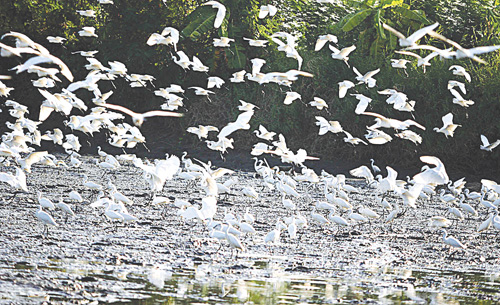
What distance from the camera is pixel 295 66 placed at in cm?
1877

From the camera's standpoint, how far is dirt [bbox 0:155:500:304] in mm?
5465

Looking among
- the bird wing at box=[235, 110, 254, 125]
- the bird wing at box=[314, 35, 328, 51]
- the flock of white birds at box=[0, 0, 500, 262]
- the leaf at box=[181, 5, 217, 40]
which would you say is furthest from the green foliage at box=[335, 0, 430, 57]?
the bird wing at box=[235, 110, 254, 125]

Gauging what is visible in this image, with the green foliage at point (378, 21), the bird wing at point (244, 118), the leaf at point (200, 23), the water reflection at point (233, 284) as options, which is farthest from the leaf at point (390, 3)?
the water reflection at point (233, 284)

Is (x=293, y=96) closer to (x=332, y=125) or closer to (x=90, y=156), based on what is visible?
(x=332, y=125)

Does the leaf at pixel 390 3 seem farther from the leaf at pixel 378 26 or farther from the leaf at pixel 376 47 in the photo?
the leaf at pixel 376 47

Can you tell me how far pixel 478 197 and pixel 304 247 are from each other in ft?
17.4

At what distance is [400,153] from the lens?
17.3 m

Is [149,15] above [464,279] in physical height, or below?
above

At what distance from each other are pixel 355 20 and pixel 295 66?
1929mm

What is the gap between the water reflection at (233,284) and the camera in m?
5.17

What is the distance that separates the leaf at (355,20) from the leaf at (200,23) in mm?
3327

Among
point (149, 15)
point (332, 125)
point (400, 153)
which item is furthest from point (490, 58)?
point (149, 15)

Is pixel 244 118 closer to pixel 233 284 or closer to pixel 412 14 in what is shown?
pixel 233 284

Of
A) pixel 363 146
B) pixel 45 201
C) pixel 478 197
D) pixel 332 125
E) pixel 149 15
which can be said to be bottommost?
pixel 45 201
